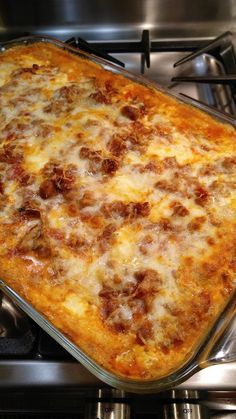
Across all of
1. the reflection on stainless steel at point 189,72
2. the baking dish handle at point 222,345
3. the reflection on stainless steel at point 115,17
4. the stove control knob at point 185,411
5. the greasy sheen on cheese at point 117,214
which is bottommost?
the stove control knob at point 185,411

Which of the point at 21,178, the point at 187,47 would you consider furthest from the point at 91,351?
the point at 187,47

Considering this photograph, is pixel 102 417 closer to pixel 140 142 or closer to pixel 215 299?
pixel 215 299

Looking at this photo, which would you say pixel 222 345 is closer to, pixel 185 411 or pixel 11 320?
pixel 185 411

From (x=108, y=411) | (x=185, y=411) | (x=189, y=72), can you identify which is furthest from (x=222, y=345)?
(x=189, y=72)

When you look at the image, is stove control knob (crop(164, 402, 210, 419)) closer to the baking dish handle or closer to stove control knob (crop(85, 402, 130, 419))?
stove control knob (crop(85, 402, 130, 419))

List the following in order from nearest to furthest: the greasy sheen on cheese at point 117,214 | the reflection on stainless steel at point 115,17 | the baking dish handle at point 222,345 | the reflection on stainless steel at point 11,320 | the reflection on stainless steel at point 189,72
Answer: the baking dish handle at point 222,345, the greasy sheen on cheese at point 117,214, the reflection on stainless steel at point 11,320, the reflection on stainless steel at point 189,72, the reflection on stainless steel at point 115,17

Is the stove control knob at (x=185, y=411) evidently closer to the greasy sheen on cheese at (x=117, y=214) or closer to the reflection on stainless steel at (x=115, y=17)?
the greasy sheen on cheese at (x=117, y=214)

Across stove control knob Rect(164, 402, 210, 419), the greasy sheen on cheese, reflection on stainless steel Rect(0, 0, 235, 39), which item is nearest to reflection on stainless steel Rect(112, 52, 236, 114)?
reflection on stainless steel Rect(0, 0, 235, 39)

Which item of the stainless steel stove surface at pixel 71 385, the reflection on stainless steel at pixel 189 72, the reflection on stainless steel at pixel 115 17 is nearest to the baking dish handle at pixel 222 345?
the stainless steel stove surface at pixel 71 385
